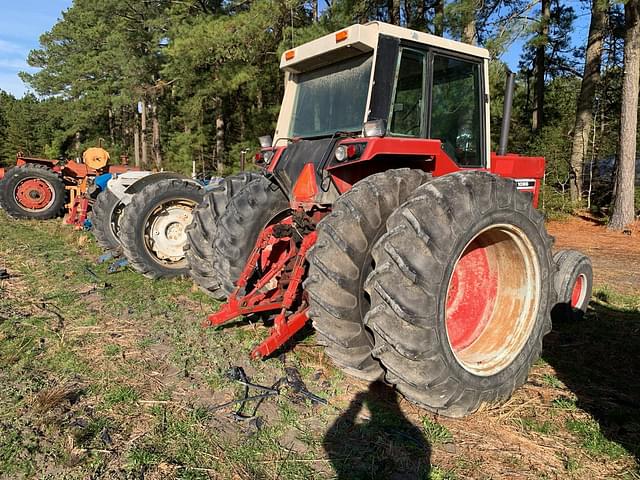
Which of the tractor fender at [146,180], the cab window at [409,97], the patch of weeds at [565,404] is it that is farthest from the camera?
the tractor fender at [146,180]

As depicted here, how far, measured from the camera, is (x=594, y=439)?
8.90ft

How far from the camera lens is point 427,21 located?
44.2ft

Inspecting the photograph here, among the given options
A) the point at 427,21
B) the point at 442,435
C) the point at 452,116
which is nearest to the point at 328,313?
the point at 442,435

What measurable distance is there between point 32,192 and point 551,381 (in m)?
11.9

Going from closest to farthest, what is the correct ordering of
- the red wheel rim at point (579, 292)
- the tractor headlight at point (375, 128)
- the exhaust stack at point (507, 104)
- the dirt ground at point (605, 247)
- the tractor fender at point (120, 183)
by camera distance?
the tractor headlight at point (375, 128) < the exhaust stack at point (507, 104) < the red wheel rim at point (579, 292) < the dirt ground at point (605, 247) < the tractor fender at point (120, 183)

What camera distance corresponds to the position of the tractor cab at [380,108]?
11.2ft

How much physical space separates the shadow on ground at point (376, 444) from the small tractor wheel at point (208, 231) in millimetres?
1982

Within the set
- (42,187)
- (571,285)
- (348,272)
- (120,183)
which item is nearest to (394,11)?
(120,183)

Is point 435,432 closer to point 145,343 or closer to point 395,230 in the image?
point 395,230

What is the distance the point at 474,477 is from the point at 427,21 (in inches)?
528

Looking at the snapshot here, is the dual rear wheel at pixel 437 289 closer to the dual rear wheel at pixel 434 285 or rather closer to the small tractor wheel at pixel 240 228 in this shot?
the dual rear wheel at pixel 434 285

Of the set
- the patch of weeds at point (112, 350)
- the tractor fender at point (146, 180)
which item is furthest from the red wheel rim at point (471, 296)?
the tractor fender at point (146, 180)

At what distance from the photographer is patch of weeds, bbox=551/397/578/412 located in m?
3.04

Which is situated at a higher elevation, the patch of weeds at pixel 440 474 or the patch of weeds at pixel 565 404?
the patch of weeds at pixel 440 474
